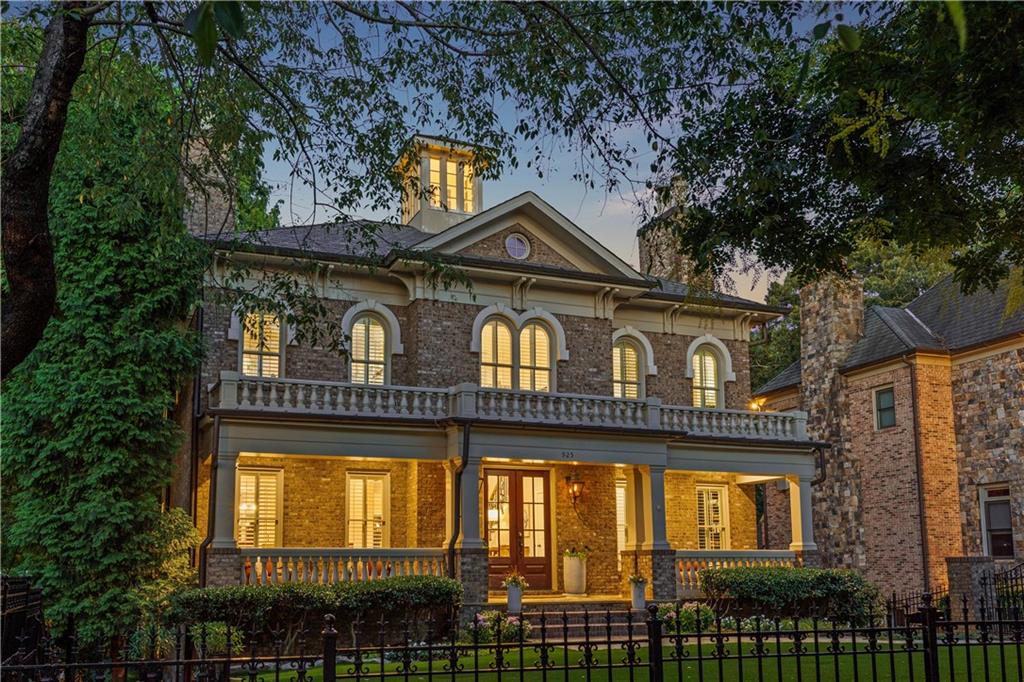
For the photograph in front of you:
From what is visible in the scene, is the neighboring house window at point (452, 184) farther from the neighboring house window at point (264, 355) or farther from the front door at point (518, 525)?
the front door at point (518, 525)

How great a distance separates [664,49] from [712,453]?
571 inches

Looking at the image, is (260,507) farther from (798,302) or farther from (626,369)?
(798,302)

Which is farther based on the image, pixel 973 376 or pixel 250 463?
pixel 973 376

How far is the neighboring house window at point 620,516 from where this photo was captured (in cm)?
Answer: 2473

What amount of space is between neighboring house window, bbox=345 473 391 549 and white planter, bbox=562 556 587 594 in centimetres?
404

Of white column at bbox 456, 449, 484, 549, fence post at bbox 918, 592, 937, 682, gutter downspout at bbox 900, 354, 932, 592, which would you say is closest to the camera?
fence post at bbox 918, 592, 937, 682

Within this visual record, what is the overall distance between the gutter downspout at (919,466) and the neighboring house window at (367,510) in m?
13.0

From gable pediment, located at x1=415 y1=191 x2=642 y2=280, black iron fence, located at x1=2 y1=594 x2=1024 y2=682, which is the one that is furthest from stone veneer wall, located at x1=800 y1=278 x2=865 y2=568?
gable pediment, located at x1=415 y1=191 x2=642 y2=280

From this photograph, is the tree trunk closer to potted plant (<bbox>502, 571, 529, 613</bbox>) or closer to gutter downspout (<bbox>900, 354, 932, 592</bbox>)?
potted plant (<bbox>502, 571, 529, 613</bbox>)

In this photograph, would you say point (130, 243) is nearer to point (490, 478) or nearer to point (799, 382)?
point (490, 478)

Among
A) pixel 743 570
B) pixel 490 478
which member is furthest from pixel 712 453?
pixel 490 478

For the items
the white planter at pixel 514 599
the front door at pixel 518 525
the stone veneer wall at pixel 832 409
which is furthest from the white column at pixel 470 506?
the stone veneer wall at pixel 832 409

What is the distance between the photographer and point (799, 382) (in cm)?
3141

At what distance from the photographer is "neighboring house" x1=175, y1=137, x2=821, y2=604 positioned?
2020 centimetres
